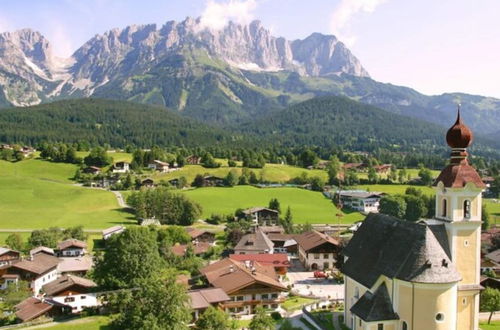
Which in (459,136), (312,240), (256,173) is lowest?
(312,240)

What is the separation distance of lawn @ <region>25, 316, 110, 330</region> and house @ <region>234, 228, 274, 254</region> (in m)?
26.9

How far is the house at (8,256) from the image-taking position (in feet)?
186

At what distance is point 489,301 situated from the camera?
37375 mm

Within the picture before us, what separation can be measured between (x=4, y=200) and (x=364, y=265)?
3317 inches

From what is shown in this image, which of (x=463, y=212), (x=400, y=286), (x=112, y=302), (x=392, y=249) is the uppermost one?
(x=463, y=212)

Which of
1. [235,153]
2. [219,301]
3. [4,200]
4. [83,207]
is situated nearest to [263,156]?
[235,153]

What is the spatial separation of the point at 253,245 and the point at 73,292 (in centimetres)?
2664

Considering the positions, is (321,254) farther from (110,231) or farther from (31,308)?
(31,308)

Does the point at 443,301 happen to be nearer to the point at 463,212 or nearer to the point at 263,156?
the point at 463,212

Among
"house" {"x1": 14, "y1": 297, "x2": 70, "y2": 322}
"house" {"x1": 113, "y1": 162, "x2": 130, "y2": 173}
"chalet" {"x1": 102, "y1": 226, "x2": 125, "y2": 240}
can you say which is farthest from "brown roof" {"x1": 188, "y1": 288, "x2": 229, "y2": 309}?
"house" {"x1": 113, "y1": 162, "x2": 130, "y2": 173}

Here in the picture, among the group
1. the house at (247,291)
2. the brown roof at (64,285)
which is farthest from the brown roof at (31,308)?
the house at (247,291)

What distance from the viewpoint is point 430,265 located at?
92.0 ft

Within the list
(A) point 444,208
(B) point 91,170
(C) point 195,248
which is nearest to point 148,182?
Answer: (B) point 91,170

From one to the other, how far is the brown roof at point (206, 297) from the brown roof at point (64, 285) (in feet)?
38.0
